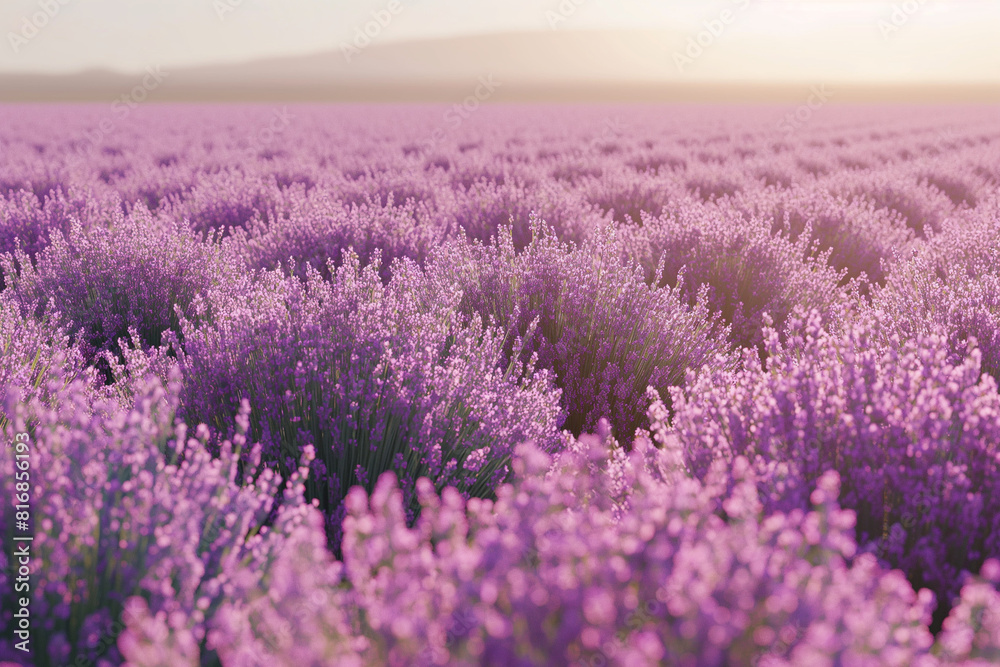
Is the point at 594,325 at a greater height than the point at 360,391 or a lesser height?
lesser

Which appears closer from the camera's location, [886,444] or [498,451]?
[886,444]

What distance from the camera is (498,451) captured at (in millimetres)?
2408

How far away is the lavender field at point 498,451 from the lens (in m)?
0.96

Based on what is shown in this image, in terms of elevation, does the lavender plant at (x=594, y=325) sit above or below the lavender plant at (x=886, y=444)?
below

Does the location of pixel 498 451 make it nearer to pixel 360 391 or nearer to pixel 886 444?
pixel 360 391

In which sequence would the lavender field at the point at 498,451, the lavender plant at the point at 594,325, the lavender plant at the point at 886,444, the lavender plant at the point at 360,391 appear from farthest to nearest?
the lavender plant at the point at 594,325 < the lavender plant at the point at 360,391 < the lavender plant at the point at 886,444 < the lavender field at the point at 498,451

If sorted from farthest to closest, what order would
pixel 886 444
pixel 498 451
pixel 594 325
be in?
pixel 594 325 → pixel 498 451 → pixel 886 444

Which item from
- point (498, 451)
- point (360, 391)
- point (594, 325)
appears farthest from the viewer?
point (594, 325)

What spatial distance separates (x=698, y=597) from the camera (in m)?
0.85

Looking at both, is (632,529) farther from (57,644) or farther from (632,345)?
(632,345)

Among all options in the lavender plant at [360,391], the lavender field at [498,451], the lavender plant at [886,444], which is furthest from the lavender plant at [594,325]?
the lavender plant at [886,444]

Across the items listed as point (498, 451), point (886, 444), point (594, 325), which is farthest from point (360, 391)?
point (886, 444)

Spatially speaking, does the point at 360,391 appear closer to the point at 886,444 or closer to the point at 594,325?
the point at 594,325

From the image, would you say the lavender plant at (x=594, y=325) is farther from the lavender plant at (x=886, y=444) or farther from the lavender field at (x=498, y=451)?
the lavender plant at (x=886, y=444)
